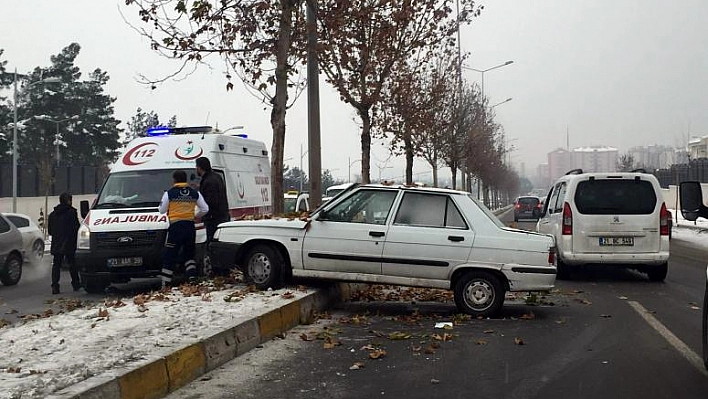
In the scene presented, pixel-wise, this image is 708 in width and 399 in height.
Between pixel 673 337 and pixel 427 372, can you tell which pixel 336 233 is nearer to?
pixel 427 372

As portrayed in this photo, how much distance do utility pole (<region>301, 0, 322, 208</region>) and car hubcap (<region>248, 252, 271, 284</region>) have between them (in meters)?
5.59

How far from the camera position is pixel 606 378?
6.20m

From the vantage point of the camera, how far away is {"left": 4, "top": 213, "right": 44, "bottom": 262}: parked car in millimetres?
16344

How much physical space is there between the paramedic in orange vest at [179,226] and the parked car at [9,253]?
5283 millimetres

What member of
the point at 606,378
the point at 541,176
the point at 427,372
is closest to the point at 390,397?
the point at 427,372

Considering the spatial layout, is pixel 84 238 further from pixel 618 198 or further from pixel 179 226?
pixel 618 198

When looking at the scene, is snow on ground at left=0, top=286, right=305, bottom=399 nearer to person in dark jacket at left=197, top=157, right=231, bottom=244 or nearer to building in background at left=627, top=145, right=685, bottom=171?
person in dark jacket at left=197, top=157, right=231, bottom=244

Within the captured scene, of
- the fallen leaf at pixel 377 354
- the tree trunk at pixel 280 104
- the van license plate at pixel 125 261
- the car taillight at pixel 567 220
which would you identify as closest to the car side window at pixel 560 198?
the car taillight at pixel 567 220

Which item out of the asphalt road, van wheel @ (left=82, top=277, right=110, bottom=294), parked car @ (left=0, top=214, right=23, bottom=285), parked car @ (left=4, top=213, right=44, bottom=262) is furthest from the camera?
parked car @ (left=4, top=213, right=44, bottom=262)

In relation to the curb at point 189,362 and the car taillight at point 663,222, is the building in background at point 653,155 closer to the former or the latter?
the car taillight at point 663,222

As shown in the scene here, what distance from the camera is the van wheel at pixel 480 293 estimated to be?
9.16 meters

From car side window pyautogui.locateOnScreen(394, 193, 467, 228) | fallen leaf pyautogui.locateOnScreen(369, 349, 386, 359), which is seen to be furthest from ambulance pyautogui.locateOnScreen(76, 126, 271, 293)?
fallen leaf pyautogui.locateOnScreen(369, 349, 386, 359)

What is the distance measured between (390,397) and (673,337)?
153 inches

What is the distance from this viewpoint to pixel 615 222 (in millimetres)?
12641
